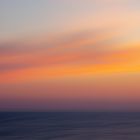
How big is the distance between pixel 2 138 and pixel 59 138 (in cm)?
635


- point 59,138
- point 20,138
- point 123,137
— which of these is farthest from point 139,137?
point 20,138

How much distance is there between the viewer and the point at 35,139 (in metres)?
41.7

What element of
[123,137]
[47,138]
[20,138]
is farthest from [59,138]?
[123,137]

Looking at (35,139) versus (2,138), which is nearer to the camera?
(35,139)

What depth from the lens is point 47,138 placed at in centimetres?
4309

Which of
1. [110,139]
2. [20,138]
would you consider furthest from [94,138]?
[20,138]

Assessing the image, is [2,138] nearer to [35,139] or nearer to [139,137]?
[35,139]

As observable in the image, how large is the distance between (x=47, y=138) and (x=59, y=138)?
1482 mm

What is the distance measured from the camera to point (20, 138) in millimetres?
44094

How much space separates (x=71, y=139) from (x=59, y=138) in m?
1.73

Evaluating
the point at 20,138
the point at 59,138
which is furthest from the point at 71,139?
the point at 20,138

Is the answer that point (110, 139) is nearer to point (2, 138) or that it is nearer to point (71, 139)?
point (71, 139)

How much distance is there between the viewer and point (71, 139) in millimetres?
42719

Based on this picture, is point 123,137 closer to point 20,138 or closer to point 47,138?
point 47,138
